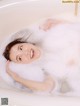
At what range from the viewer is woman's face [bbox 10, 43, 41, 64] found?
5.61 ft

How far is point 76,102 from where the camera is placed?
1230 mm

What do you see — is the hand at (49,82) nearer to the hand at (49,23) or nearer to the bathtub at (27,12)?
the bathtub at (27,12)

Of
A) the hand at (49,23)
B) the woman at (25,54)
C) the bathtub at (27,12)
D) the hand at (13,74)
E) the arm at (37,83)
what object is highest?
the bathtub at (27,12)

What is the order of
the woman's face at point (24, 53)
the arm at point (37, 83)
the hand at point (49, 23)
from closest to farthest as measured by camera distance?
the arm at point (37, 83)
the woman's face at point (24, 53)
the hand at point (49, 23)

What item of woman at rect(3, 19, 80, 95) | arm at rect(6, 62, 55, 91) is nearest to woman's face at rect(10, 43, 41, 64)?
woman at rect(3, 19, 80, 95)

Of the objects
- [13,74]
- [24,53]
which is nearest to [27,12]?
[24,53]

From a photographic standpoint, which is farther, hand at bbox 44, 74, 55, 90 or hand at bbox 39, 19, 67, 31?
hand at bbox 39, 19, 67, 31

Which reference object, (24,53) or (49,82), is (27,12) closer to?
(24,53)

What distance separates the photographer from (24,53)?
1.73 meters

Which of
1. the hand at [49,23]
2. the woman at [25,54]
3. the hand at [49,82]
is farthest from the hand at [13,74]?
the hand at [49,23]

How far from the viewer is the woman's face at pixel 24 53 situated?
1709mm

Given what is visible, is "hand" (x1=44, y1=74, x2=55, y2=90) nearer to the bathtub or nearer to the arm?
the arm

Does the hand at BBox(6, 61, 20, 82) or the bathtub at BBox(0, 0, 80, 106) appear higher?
the bathtub at BBox(0, 0, 80, 106)

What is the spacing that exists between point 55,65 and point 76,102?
52 cm
